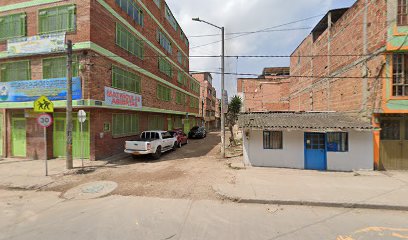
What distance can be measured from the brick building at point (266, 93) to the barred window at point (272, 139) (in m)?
17.8

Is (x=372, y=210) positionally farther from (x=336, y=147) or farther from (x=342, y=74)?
(x=342, y=74)

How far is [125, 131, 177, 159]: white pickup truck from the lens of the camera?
472 inches

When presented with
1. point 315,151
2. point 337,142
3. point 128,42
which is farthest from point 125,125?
point 337,142

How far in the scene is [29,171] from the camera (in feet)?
32.3

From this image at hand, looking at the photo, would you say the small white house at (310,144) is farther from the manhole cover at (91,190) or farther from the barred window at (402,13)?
the manhole cover at (91,190)

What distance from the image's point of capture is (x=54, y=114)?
42.3 ft

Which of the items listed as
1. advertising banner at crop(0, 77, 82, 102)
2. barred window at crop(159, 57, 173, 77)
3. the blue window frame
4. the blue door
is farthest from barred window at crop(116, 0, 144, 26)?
the blue window frame

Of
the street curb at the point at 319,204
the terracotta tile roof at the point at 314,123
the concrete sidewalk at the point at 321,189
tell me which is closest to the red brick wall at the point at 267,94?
the terracotta tile roof at the point at 314,123

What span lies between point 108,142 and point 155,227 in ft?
33.3

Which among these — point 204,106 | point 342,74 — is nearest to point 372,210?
point 342,74

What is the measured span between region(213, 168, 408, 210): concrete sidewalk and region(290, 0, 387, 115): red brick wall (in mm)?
3905

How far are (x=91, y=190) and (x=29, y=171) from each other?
543cm

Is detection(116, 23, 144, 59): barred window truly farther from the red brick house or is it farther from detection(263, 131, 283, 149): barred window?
the red brick house

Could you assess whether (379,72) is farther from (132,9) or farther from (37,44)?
(37,44)
